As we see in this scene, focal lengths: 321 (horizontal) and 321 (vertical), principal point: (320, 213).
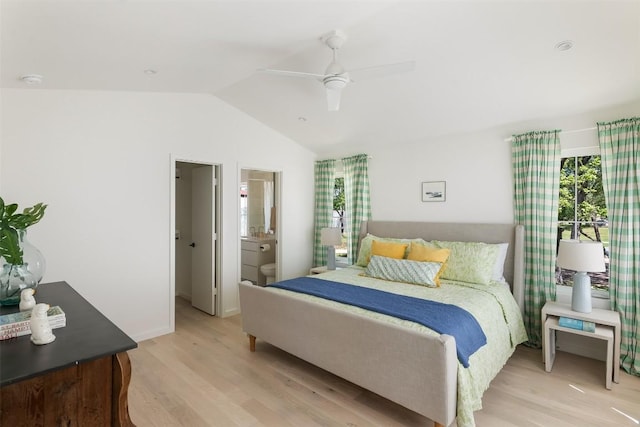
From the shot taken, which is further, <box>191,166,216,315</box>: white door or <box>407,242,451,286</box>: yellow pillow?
<box>191,166,216,315</box>: white door

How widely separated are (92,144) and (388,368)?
11.1 ft

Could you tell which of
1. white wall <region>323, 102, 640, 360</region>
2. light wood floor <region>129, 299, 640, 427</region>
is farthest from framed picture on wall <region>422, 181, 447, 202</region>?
light wood floor <region>129, 299, 640, 427</region>

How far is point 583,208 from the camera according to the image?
322 cm

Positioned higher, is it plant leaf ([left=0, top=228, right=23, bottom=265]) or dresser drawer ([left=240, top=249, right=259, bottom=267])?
plant leaf ([left=0, top=228, right=23, bottom=265])

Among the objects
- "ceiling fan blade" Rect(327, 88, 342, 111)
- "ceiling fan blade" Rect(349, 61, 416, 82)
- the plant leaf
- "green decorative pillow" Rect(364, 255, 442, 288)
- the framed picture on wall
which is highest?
"ceiling fan blade" Rect(349, 61, 416, 82)

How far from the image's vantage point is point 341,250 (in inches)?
207

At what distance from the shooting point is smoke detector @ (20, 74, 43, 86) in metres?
2.50

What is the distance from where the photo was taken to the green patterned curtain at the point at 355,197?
4.68m

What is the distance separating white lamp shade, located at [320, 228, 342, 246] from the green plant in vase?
10.9ft

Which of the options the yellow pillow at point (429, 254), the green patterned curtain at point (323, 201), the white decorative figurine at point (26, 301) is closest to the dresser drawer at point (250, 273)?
the green patterned curtain at point (323, 201)

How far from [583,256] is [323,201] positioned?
11.0 feet

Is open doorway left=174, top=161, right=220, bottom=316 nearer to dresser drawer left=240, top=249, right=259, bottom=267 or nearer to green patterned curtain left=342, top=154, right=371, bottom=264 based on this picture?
dresser drawer left=240, top=249, right=259, bottom=267

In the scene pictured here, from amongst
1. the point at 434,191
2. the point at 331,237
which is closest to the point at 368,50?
the point at 434,191

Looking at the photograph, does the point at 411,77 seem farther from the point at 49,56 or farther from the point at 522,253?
the point at 49,56
